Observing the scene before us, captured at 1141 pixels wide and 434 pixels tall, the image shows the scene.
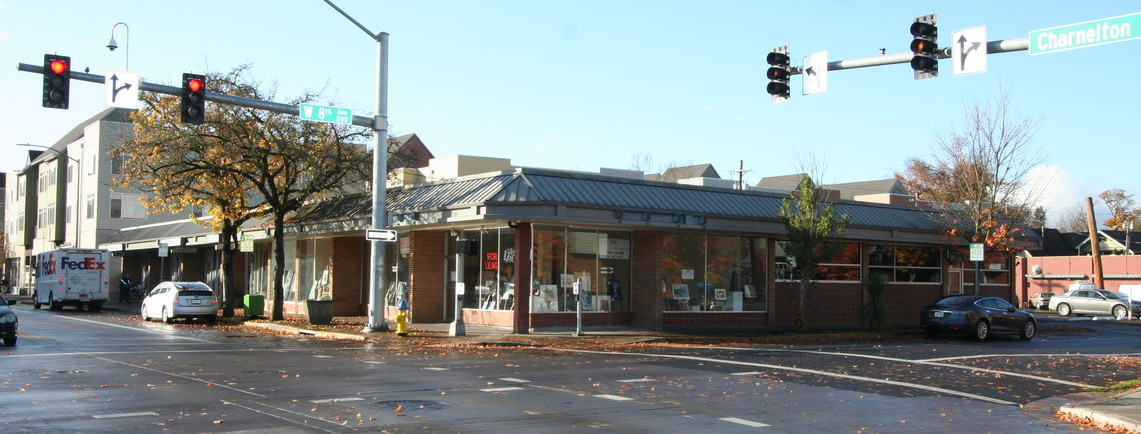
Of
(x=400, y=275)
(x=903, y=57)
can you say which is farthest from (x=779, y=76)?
(x=400, y=275)

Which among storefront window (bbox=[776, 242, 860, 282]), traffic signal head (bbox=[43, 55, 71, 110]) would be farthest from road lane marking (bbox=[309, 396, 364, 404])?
storefront window (bbox=[776, 242, 860, 282])

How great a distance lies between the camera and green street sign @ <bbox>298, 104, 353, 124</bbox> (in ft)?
71.9

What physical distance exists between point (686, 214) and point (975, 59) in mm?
13505

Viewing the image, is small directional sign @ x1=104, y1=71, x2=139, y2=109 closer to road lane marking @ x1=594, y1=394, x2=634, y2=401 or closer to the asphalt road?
the asphalt road

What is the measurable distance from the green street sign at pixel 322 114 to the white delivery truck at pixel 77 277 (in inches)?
988

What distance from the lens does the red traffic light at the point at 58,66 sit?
1720 cm

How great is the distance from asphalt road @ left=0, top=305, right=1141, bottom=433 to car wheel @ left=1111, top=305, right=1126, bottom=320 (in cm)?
2457

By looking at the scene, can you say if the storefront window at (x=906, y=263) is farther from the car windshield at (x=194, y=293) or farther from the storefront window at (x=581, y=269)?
the car windshield at (x=194, y=293)

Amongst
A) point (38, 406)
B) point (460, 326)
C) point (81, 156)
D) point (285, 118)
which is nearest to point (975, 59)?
point (38, 406)

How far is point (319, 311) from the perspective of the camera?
29.5 m

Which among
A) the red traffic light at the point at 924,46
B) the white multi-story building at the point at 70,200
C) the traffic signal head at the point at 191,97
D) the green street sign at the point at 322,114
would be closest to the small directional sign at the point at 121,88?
the traffic signal head at the point at 191,97

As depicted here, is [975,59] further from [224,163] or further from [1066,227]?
[1066,227]

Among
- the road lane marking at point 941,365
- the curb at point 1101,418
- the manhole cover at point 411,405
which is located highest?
the manhole cover at point 411,405

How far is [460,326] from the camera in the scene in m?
24.7
